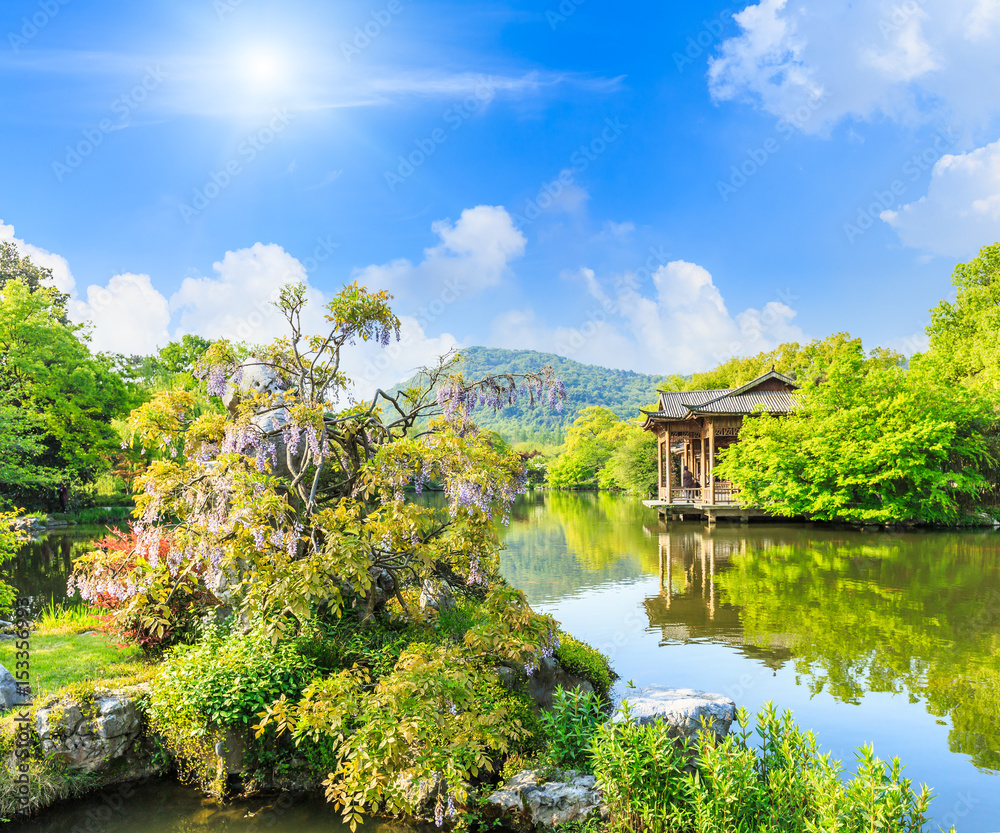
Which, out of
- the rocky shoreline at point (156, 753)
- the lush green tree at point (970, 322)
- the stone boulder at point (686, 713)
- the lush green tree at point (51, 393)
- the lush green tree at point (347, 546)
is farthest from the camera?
the lush green tree at point (970, 322)

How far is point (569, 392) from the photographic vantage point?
11050 centimetres

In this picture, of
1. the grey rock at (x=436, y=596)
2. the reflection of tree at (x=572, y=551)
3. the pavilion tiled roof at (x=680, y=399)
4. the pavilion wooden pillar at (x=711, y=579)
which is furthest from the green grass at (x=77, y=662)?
the pavilion tiled roof at (x=680, y=399)

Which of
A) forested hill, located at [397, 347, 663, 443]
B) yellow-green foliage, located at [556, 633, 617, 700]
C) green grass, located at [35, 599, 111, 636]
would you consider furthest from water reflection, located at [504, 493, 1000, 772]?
forested hill, located at [397, 347, 663, 443]

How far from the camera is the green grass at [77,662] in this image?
490cm

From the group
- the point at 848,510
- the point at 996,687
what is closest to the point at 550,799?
the point at 996,687

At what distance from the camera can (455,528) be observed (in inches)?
193

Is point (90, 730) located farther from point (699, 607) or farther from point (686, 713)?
point (699, 607)

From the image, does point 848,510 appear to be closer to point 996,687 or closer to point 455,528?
point 996,687

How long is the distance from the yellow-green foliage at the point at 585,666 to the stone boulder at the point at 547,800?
173 centimetres

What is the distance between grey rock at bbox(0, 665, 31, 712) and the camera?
4.39 meters

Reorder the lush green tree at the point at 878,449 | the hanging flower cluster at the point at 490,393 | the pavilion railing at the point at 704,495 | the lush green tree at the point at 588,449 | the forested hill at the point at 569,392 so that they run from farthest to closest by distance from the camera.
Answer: the forested hill at the point at 569,392, the lush green tree at the point at 588,449, the pavilion railing at the point at 704,495, the lush green tree at the point at 878,449, the hanging flower cluster at the point at 490,393

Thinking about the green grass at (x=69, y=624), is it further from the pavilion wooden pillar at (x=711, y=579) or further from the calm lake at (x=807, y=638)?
the pavilion wooden pillar at (x=711, y=579)

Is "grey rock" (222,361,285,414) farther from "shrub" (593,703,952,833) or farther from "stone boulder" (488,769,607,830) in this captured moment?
"shrub" (593,703,952,833)

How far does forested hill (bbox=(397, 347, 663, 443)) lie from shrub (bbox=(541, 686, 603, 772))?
8456 cm
